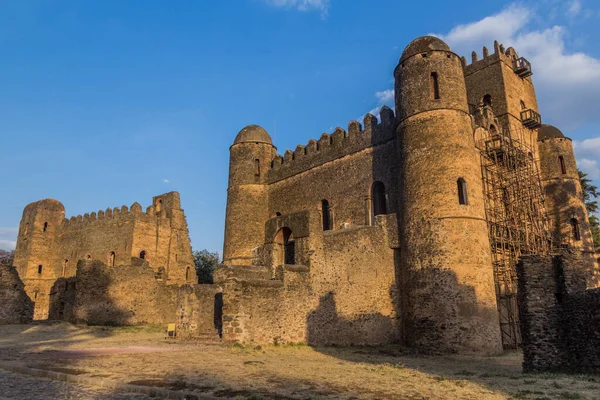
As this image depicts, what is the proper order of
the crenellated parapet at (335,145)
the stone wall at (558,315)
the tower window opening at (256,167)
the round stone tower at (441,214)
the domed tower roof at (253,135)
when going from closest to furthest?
the stone wall at (558,315), the round stone tower at (441,214), the crenellated parapet at (335,145), the tower window opening at (256,167), the domed tower roof at (253,135)

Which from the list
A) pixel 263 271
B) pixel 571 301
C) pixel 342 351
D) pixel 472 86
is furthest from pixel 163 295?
pixel 571 301

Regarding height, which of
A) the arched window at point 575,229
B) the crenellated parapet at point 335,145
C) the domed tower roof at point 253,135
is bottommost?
the arched window at point 575,229

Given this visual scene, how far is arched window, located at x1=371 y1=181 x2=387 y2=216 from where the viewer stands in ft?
71.3

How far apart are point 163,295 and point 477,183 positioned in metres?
18.6

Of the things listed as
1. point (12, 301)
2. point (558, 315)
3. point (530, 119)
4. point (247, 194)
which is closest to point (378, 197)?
point (247, 194)

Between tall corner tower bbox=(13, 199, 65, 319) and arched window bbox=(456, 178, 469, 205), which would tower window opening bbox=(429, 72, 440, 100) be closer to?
arched window bbox=(456, 178, 469, 205)

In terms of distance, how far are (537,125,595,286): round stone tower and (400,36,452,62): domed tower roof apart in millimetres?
9095

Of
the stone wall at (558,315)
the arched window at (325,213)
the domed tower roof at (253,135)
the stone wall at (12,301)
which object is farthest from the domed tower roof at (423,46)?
the stone wall at (12,301)

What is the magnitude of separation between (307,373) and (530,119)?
1926cm

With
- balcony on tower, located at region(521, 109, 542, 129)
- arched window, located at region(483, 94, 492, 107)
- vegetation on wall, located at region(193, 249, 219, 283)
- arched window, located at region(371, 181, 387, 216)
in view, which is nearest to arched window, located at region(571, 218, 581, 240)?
balcony on tower, located at region(521, 109, 542, 129)

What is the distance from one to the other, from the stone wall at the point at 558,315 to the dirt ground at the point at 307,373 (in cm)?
63

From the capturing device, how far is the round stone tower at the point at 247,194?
84.3ft

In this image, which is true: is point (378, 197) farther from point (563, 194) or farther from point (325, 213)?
point (563, 194)

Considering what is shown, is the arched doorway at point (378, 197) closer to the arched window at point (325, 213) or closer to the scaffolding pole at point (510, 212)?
the arched window at point (325, 213)
